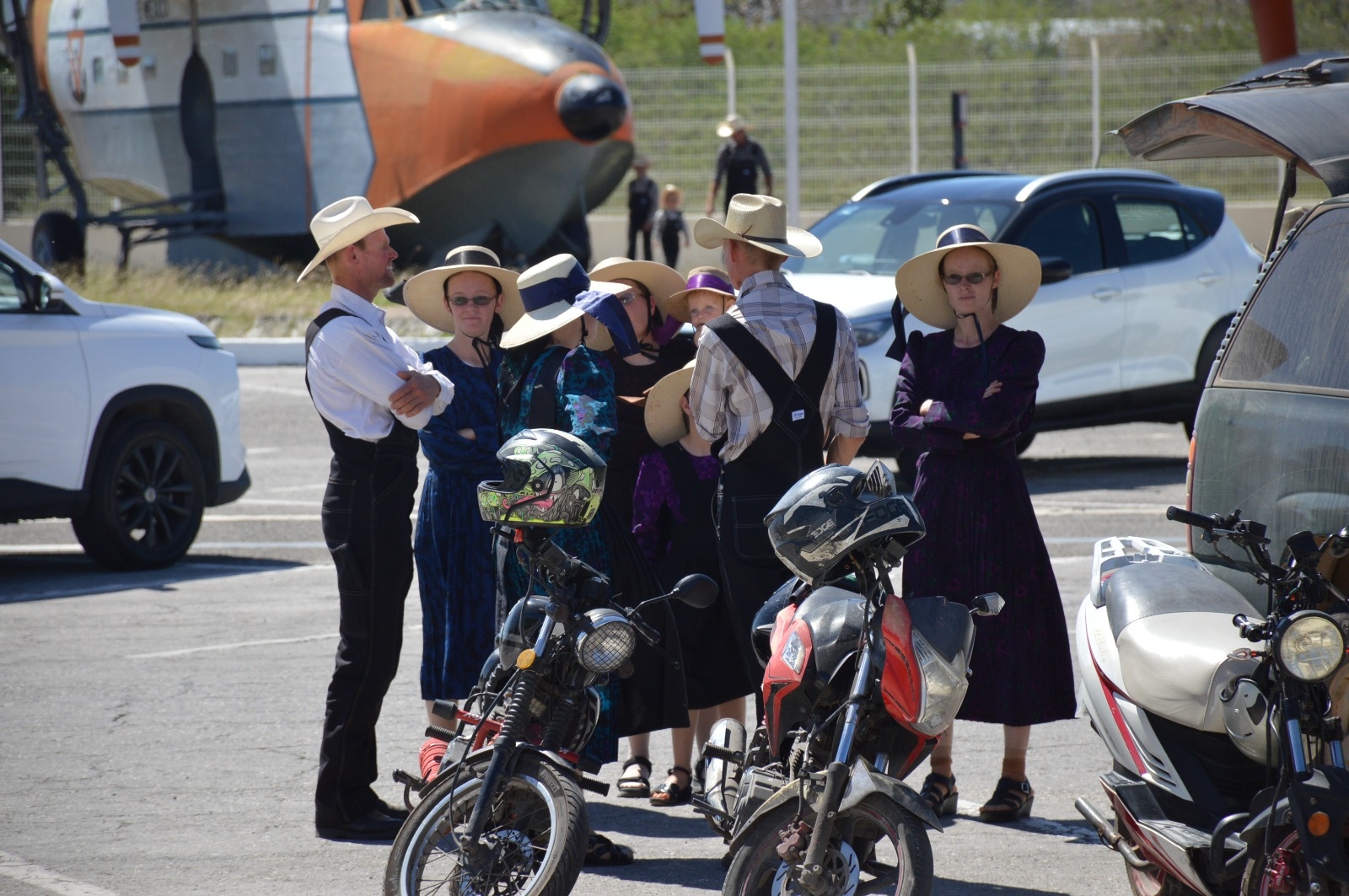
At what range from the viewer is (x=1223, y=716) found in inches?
150

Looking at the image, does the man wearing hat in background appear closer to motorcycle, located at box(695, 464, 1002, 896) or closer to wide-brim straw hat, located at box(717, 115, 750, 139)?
wide-brim straw hat, located at box(717, 115, 750, 139)

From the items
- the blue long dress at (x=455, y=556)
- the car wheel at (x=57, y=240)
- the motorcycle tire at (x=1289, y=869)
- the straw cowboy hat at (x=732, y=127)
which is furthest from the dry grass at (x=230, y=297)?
the motorcycle tire at (x=1289, y=869)

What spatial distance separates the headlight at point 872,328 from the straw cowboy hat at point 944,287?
526 centimetres

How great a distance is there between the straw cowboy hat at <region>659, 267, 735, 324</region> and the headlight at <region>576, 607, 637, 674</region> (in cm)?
207

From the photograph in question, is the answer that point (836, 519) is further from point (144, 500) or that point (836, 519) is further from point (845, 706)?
point (144, 500)

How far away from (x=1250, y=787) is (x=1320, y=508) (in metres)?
0.72

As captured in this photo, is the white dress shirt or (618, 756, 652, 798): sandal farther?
(618, 756, 652, 798): sandal

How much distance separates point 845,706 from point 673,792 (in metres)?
1.90

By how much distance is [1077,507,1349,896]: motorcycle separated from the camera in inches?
137

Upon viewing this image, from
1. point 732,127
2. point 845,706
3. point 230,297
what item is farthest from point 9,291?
point 732,127

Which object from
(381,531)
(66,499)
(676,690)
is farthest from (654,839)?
(66,499)

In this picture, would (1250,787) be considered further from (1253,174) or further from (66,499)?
(1253,174)

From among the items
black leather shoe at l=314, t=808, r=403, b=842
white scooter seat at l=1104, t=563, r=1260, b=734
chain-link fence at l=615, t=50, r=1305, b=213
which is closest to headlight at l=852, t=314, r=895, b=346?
black leather shoe at l=314, t=808, r=403, b=842

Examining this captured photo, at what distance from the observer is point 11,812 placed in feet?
18.1
